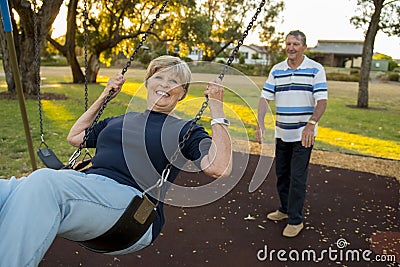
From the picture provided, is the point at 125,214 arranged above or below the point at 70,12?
below

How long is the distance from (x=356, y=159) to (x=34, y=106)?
288 inches

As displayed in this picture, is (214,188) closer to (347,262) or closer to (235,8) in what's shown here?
(347,262)

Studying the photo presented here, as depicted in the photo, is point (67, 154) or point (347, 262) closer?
point (347, 262)

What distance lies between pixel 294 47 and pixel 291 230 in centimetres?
139

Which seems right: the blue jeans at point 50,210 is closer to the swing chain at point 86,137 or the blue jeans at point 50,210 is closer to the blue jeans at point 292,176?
the swing chain at point 86,137

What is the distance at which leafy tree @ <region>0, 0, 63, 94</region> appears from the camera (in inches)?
366

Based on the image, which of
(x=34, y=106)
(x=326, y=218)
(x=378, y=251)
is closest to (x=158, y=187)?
(x=378, y=251)

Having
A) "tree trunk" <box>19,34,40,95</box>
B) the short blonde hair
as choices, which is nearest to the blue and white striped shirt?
the short blonde hair

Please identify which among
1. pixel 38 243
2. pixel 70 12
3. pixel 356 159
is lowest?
pixel 356 159

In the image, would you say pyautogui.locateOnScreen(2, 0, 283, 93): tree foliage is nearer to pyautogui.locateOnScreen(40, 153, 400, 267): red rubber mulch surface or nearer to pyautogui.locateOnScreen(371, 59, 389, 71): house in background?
pyautogui.locateOnScreen(40, 153, 400, 267): red rubber mulch surface

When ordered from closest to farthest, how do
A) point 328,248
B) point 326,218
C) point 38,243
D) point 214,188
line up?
point 38,243
point 328,248
point 326,218
point 214,188

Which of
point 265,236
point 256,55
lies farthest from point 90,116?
point 256,55

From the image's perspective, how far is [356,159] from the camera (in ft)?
19.7

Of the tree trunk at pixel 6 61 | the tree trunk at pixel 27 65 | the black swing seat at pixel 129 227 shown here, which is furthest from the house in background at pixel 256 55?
the black swing seat at pixel 129 227
